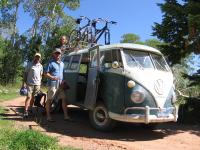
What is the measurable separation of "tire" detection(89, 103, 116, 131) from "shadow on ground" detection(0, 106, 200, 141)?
0.15 metres

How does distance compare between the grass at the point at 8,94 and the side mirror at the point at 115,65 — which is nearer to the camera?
the side mirror at the point at 115,65

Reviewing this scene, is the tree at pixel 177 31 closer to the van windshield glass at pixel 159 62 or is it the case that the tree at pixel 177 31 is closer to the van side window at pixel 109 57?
the van windshield glass at pixel 159 62

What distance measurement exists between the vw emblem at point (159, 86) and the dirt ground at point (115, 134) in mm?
1222

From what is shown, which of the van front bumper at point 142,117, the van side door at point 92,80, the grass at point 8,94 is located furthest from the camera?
the grass at point 8,94

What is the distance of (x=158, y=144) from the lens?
998cm

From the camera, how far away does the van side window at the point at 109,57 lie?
35.9 ft

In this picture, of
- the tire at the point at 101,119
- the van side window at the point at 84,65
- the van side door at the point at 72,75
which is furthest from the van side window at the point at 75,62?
the tire at the point at 101,119

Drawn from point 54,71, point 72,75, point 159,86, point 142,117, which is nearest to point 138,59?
point 159,86

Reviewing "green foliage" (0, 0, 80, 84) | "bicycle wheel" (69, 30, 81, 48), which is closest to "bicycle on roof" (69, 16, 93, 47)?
"bicycle wheel" (69, 30, 81, 48)

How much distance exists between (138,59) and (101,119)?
186 centimetres

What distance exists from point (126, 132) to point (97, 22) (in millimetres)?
5289

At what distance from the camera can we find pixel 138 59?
1106cm

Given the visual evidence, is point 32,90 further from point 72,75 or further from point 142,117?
point 142,117

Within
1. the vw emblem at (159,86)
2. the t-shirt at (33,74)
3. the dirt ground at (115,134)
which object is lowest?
the dirt ground at (115,134)
